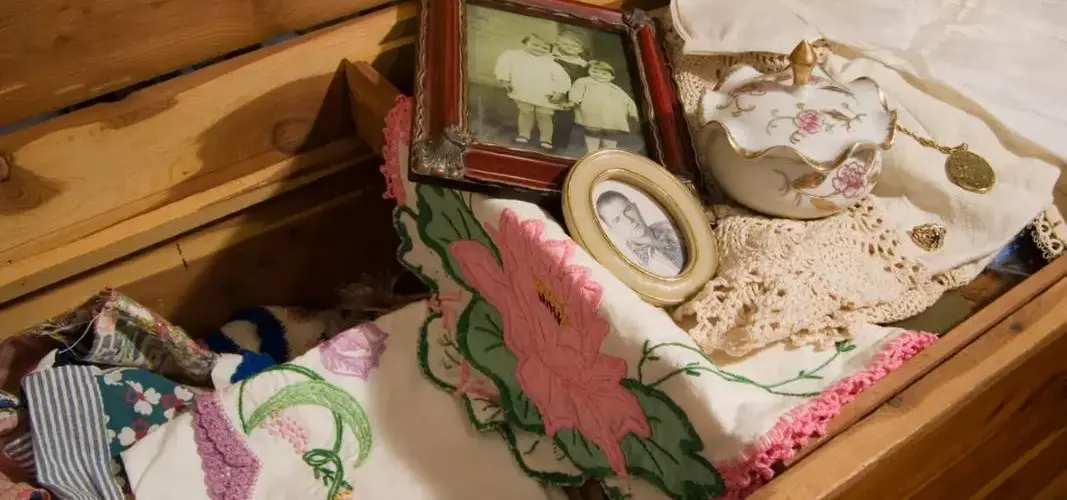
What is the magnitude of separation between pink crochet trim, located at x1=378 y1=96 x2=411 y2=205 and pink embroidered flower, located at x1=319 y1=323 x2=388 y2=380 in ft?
0.44

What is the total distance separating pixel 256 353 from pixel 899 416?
0.63 metres

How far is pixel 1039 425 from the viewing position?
2.57ft

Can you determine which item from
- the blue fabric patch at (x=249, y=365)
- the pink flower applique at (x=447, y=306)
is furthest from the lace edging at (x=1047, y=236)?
the blue fabric patch at (x=249, y=365)

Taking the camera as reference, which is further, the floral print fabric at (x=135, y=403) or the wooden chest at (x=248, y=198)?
the floral print fabric at (x=135, y=403)

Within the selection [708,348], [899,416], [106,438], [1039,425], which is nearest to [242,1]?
[106,438]

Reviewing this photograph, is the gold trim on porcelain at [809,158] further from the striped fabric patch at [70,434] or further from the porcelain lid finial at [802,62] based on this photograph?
the striped fabric patch at [70,434]

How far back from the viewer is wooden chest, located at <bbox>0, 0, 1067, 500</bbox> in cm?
58

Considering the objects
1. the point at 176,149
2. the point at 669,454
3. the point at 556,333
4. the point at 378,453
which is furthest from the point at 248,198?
the point at 669,454

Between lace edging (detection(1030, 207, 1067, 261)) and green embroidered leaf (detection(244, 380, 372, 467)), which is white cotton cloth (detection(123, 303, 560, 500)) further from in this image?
lace edging (detection(1030, 207, 1067, 261))

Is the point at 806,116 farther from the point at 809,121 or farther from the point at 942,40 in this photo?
the point at 942,40

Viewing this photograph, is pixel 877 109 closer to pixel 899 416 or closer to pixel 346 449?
pixel 899 416

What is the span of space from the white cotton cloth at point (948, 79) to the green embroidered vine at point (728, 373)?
15 cm

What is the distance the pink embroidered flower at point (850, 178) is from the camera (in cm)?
63

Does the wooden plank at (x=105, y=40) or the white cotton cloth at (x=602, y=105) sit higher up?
the wooden plank at (x=105, y=40)
